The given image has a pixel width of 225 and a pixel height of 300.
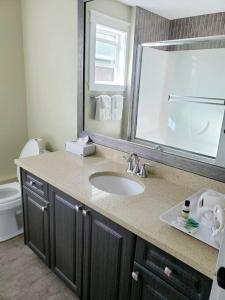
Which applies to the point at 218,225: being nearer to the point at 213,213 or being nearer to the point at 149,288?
the point at 213,213

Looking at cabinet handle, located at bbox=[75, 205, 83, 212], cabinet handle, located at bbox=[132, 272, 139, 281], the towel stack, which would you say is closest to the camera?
cabinet handle, located at bbox=[132, 272, 139, 281]

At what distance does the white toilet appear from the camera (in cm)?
207

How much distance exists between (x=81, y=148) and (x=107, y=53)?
2.58ft

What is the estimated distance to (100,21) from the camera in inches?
70.2

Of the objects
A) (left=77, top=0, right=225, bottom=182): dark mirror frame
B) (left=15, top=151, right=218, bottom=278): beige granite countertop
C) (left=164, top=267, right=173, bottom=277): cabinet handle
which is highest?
(left=77, top=0, right=225, bottom=182): dark mirror frame

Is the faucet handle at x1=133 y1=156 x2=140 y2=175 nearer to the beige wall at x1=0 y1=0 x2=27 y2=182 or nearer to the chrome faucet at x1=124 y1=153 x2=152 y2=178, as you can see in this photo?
the chrome faucet at x1=124 y1=153 x2=152 y2=178

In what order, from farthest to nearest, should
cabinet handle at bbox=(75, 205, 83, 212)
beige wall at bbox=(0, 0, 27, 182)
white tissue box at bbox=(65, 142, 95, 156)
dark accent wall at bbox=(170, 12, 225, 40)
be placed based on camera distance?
beige wall at bbox=(0, 0, 27, 182) → white tissue box at bbox=(65, 142, 95, 156) → cabinet handle at bbox=(75, 205, 83, 212) → dark accent wall at bbox=(170, 12, 225, 40)

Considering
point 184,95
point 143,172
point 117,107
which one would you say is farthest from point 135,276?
point 117,107

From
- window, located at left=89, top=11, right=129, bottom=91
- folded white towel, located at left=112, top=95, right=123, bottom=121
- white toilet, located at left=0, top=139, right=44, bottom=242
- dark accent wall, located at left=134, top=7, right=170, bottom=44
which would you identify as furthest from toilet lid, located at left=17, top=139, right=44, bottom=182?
dark accent wall, located at left=134, top=7, right=170, bottom=44

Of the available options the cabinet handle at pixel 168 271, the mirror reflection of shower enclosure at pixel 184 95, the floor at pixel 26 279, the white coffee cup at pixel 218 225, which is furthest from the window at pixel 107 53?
the floor at pixel 26 279

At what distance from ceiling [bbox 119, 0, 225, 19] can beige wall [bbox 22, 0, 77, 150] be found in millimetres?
806

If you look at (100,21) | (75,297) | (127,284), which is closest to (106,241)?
(127,284)

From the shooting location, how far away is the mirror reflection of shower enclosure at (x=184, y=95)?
125 cm

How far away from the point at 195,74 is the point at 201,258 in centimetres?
96
